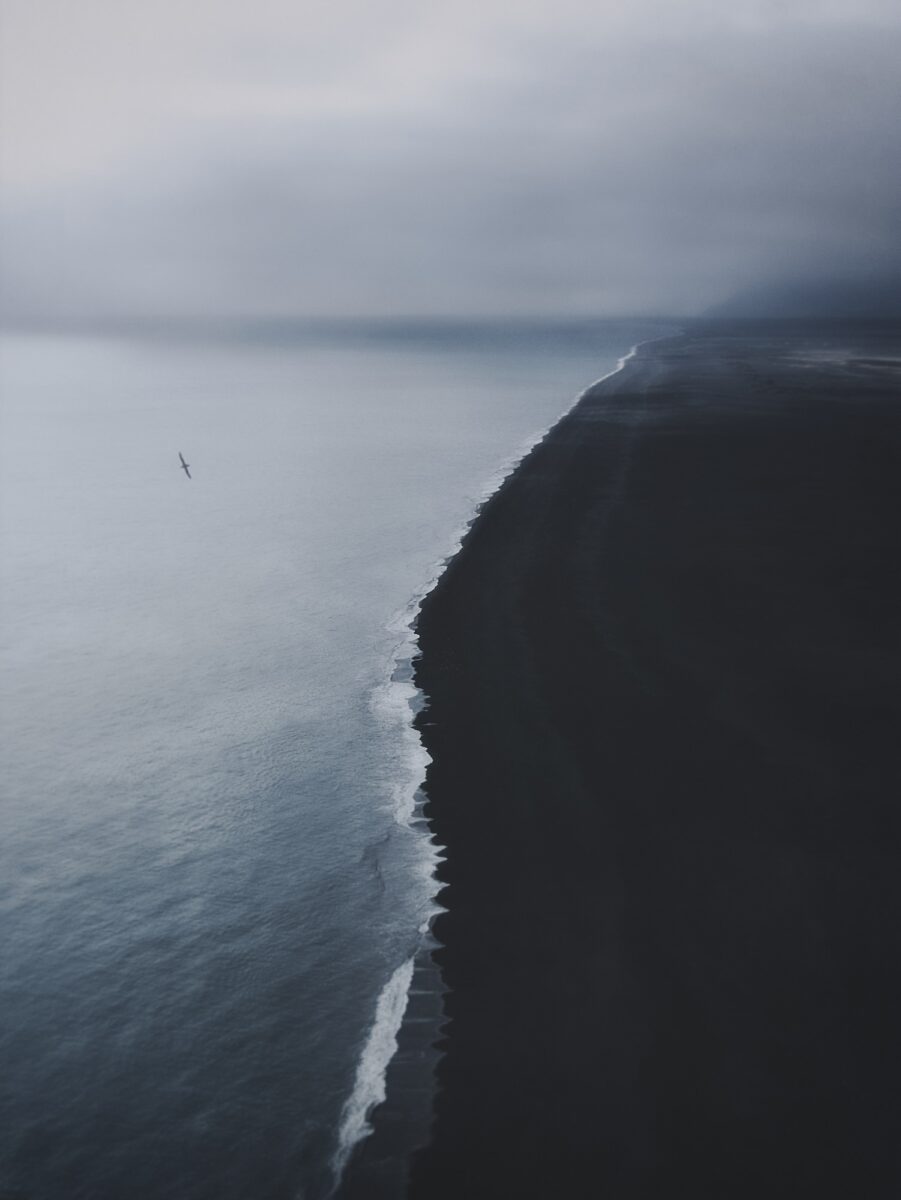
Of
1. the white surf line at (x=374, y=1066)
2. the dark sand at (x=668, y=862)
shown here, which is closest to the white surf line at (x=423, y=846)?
the white surf line at (x=374, y=1066)

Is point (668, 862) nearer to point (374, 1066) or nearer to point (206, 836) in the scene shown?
point (374, 1066)

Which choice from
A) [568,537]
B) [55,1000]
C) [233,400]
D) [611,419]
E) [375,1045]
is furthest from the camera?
[233,400]

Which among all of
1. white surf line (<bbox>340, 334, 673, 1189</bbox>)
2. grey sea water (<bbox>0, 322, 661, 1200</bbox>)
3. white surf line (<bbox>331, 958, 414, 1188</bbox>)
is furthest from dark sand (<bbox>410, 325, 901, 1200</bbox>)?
grey sea water (<bbox>0, 322, 661, 1200</bbox>)

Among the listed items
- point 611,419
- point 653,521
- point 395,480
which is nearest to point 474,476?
point 395,480

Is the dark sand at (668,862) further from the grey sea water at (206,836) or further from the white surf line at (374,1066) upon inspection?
the grey sea water at (206,836)

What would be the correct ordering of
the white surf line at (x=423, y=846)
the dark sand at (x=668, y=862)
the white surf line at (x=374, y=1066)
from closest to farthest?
the dark sand at (x=668, y=862)
the white surf line at (x=374, y=1066)
the white surf line at (x=423, y=846)

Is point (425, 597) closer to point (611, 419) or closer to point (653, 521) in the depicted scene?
point (653, 521)
